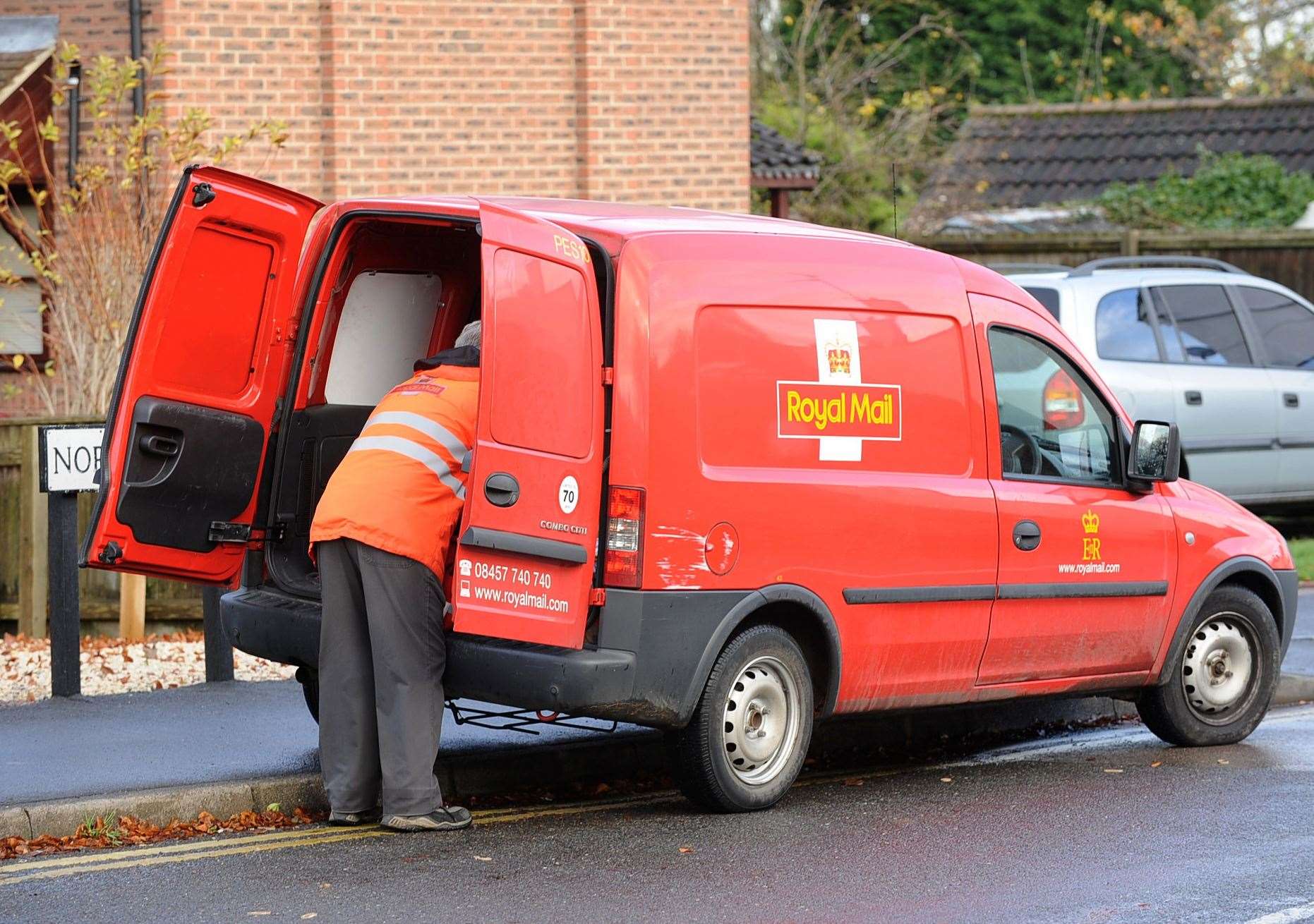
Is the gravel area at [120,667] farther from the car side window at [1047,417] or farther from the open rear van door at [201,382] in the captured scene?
the car side window at [1047,417]

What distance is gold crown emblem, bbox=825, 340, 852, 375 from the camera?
22.2ft

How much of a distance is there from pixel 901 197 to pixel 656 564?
22.2 m

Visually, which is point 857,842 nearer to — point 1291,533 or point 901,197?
point 1291,533

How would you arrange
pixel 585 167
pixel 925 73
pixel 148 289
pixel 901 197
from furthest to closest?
pixel 925 73
pixel 901 197
pixel 585 167
pixel 148 289

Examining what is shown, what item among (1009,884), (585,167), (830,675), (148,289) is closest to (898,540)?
(830,675)

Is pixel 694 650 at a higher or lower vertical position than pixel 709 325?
lower

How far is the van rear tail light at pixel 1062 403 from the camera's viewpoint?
24.9ft

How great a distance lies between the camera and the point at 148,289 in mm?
6676

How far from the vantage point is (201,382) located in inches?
271

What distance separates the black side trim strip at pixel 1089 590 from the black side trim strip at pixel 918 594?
125 mm

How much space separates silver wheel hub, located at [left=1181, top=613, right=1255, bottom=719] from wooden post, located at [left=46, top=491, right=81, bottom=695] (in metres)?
4.98

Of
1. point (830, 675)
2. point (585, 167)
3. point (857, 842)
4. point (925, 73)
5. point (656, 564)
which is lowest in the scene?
point (857, 842)

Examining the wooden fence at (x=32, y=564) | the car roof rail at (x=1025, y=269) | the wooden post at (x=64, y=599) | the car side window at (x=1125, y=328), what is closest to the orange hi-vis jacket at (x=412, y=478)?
the wooden post at (x=64, y=599)

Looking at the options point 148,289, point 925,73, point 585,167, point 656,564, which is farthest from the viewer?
point 925,73
